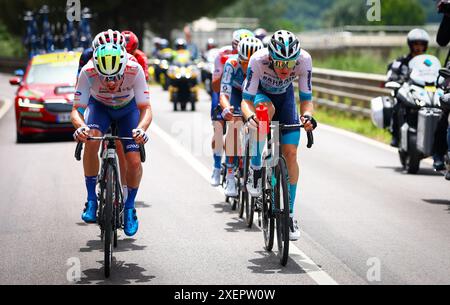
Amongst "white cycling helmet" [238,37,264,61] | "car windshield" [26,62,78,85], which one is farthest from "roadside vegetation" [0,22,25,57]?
"white cycling helmet" [238,37,264,61]

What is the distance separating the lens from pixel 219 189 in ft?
45.5

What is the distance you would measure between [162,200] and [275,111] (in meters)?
3.28

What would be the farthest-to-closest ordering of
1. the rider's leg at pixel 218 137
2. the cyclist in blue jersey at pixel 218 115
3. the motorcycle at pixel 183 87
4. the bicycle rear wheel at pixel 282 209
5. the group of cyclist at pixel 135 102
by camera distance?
the motorcycle at pixel 183 87, the rider's leg at pixel 218 137, the cyclist in blue jersey at pixel 218 115, the group of cyclist at pixel 135 102, the bicycle rear wheel at pixel 282 209

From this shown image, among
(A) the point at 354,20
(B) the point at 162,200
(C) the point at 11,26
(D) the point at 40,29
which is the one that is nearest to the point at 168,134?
(B) the point at 162,200

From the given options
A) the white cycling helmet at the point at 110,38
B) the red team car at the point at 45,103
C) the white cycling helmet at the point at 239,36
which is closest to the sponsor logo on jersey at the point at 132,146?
the white cycling helmet at the point at 110,38

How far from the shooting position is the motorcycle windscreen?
49.1 ft

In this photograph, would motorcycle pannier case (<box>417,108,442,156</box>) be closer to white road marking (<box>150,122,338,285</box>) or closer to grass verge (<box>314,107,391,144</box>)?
white road marking (<box>150,122,338,285</box>)

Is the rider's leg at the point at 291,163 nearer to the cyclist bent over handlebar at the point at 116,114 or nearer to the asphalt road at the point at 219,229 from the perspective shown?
the asphalt road at the point at 219,229

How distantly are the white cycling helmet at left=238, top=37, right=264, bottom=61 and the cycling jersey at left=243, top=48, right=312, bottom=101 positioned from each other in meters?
1.60

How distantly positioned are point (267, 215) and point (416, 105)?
19.6 feet

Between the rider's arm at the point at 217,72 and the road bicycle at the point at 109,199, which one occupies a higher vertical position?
the rider's arm at the point at 217,72

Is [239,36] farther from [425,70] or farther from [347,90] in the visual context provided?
[347,90]

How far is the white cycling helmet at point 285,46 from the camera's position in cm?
902
